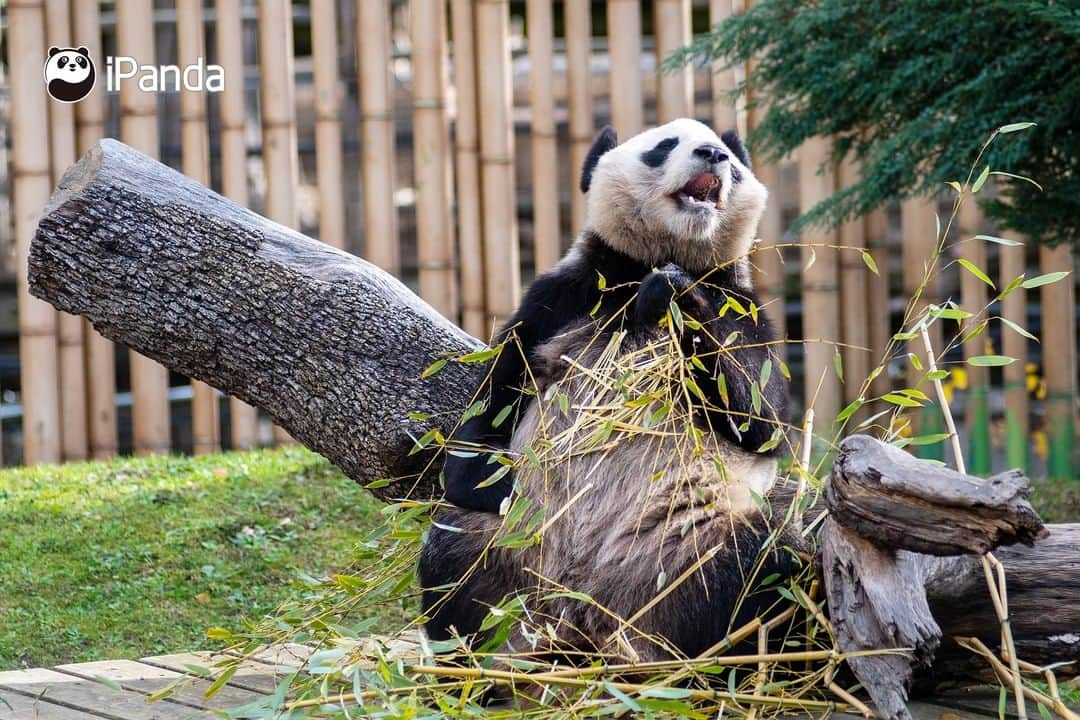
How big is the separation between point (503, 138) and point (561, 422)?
361 centimetres

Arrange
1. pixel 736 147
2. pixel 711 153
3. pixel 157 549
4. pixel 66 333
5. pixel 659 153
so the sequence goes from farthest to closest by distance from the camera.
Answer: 1. pixel 66 333
2. pixel 157 549
3. pixel 736 147
4. pixel 659 153
5. pixel 711 153

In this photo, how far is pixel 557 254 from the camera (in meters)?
6.59

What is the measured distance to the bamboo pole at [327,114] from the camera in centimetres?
643

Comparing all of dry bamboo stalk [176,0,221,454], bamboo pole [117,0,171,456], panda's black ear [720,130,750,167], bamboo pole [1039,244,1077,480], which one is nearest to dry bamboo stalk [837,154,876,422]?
bamboo pole [1039,244,1077,480]

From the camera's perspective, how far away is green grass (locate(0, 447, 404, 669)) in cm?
408

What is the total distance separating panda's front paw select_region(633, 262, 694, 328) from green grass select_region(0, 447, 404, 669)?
1.61 metres

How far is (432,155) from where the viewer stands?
6504 millimetres

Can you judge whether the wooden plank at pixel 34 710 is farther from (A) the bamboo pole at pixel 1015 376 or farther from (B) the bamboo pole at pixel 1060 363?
(B) the bamboo pole at pixel 1060 363

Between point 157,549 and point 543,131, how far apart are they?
9.86 ft

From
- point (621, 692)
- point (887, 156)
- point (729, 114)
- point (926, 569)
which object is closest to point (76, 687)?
point (621, 692)

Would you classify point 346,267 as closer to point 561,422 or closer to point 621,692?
point 561,422

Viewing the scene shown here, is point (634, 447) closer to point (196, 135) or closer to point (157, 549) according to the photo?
point (157, 549)

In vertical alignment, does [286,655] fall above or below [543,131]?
below

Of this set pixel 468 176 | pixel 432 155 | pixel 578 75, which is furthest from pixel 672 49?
pixel 432 155
